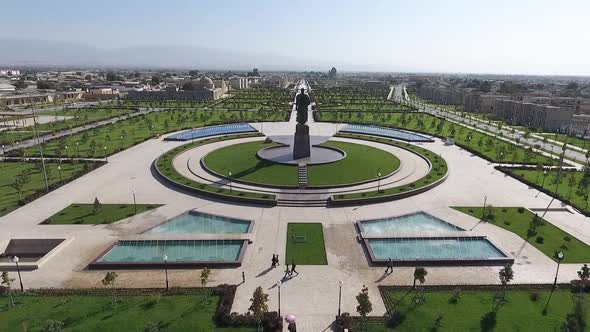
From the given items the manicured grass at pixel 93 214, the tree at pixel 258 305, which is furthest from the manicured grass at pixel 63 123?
the tree at pixel 258 305

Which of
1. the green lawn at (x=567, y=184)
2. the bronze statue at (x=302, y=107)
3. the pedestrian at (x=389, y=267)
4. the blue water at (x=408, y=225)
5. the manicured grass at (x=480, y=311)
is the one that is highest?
the bronze statue at (x=302, y=107)

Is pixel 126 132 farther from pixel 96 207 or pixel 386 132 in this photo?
pixel 386 132

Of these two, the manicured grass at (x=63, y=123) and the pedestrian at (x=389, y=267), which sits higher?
the manicured grass at (x=63, y=123)

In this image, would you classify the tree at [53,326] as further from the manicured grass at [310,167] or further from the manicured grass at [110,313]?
the manicured grass at [310,167]

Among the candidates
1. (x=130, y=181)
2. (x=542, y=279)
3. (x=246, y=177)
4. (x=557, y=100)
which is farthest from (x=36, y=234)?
(x=557, y=100)

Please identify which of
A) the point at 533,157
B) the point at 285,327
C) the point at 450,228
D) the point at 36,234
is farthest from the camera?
the point at 533,157

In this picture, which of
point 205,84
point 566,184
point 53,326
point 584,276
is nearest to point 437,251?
point 584,276

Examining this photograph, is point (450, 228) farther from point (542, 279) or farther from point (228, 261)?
point (228, 261)
